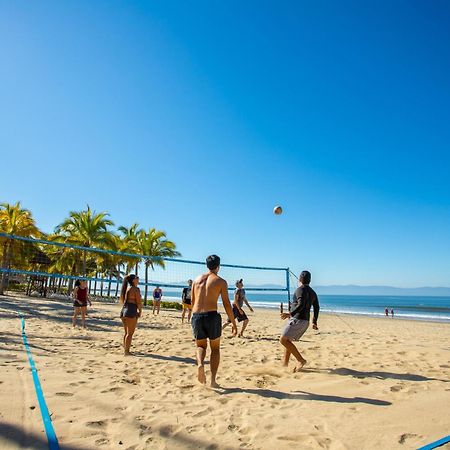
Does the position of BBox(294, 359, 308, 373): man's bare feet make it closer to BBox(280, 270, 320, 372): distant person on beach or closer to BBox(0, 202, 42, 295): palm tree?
BBox(280, 270, 320, 372): distant person on beach

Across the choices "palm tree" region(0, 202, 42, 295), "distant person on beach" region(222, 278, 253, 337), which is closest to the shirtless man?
"distant person on beach" region(222, 278, 253, 337)

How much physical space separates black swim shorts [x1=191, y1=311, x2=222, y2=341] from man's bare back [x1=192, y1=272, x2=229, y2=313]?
7 centimetres

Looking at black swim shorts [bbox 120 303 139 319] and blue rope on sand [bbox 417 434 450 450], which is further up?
black swim shorts [bbox 120 303 139 319]

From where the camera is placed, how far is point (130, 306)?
6.04 m

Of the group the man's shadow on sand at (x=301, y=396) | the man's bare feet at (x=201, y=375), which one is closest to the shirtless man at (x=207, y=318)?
the man's bare feet at (x=201, y=375)

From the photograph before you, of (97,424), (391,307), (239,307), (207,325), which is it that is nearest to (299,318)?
(207,325)

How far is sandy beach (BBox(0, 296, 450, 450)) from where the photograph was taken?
248 cm

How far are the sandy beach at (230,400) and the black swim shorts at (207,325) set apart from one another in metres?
0.58

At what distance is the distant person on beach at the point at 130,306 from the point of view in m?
5.92

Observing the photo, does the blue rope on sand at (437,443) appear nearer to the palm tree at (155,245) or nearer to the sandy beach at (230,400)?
the sandy beach at (230,400)

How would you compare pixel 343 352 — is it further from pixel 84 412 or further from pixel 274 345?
pixel 84 412

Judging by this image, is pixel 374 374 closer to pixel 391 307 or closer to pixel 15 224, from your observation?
pixel 15 224

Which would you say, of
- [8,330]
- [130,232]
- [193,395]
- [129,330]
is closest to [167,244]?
[130,232]

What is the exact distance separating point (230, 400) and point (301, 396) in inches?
30.6
